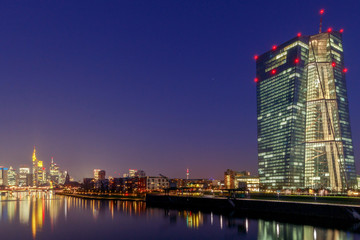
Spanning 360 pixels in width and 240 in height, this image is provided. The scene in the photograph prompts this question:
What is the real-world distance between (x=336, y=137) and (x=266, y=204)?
400 ft

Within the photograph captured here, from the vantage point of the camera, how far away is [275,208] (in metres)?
93.8

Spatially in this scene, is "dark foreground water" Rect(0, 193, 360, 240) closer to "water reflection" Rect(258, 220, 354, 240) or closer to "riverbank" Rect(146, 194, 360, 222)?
"water reflection" Rect(258, 220, 354, 240)

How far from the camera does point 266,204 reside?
321ft

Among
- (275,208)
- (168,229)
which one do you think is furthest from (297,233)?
(168,229)

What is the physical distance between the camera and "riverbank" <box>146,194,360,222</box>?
75125 mm

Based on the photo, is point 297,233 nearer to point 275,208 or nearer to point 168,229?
point 275,208

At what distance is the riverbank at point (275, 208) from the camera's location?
2958 inches

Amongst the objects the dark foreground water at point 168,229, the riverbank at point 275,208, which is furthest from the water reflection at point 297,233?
the riverbank at point 275,208

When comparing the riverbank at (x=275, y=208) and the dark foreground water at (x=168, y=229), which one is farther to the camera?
the riverbank at (x=275, y=208)

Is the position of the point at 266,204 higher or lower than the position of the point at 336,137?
lower

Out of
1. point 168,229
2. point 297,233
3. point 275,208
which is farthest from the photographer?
point 275,208

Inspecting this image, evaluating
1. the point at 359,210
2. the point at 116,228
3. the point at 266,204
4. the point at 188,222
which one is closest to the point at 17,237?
the point at 116,228

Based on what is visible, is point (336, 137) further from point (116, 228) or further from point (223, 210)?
point (116, 228)

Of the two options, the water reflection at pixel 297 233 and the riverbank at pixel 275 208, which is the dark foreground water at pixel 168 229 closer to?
the water reflection at pixel 297 233
